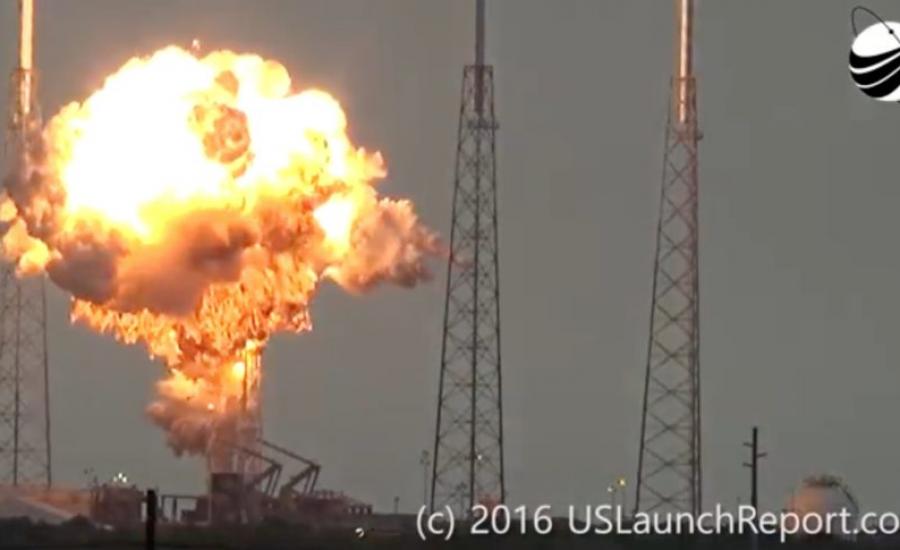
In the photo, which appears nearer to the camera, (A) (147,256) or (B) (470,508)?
(A) (147,256)

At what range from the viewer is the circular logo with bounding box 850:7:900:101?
476 feet

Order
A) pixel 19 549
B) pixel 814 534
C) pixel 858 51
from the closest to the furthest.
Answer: pixel 858 51 < pixel 19 549 < pixel 814 534

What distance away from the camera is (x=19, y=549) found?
165750 millimetres

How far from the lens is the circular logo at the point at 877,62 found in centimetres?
14512

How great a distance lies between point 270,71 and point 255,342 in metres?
11.4

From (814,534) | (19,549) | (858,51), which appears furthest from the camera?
(814,534)

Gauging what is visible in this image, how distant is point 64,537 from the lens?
574ft

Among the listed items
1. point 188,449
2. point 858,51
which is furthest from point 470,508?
point 858,51

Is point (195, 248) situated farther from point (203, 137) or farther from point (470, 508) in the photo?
point (470, 508)

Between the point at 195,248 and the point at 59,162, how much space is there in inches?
263

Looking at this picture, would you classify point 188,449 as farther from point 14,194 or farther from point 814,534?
point 814,534

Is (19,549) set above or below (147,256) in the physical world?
below

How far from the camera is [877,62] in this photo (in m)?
147

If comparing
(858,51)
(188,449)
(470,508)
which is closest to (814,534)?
(470,508)
